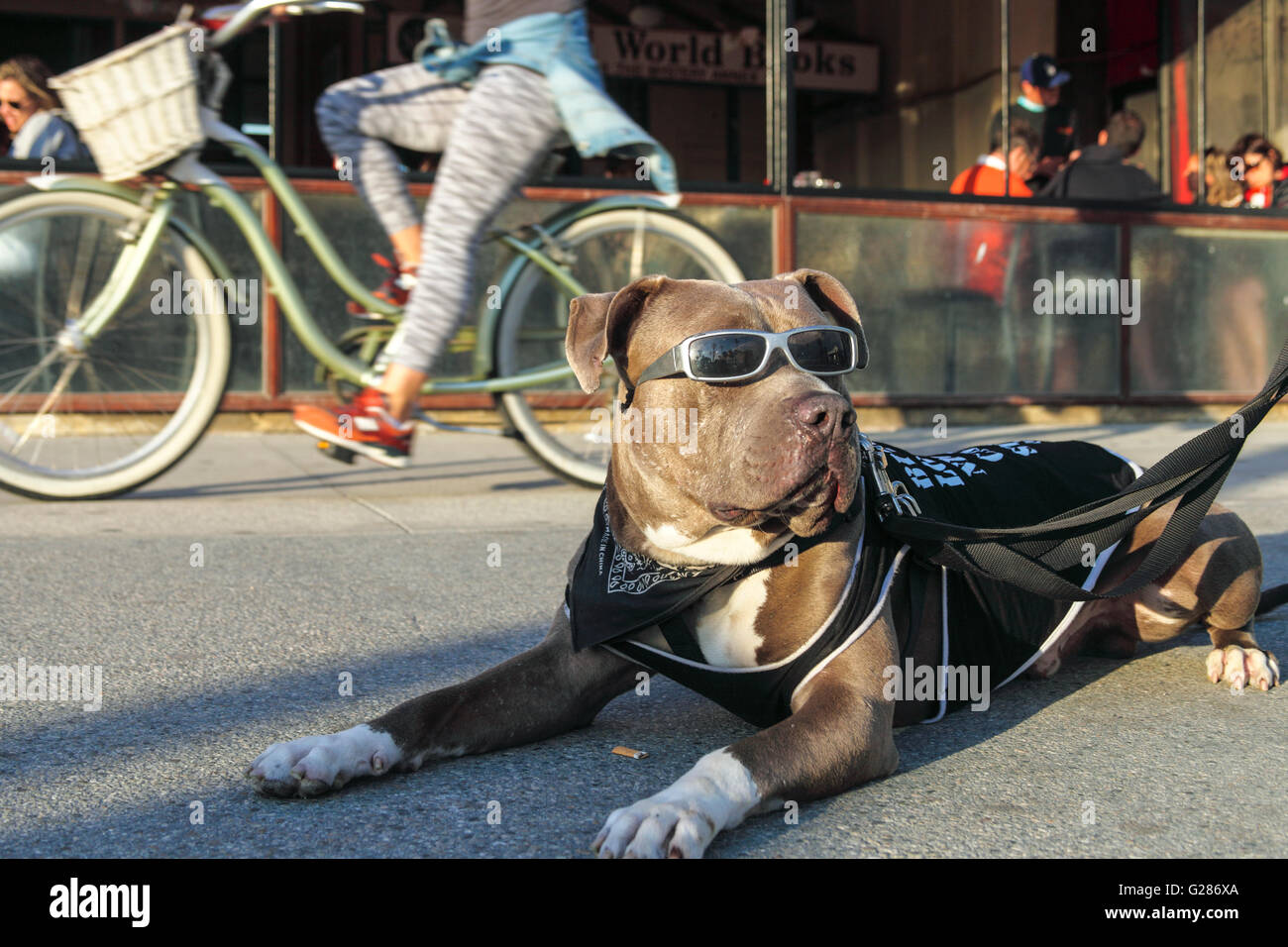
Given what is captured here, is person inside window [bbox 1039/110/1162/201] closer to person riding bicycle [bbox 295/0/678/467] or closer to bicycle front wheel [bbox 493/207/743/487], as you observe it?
bicycle front wheel [bbox 493/207/743/487]

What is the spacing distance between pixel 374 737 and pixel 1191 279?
28.9ft

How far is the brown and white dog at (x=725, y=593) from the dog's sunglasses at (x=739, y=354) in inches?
1.3

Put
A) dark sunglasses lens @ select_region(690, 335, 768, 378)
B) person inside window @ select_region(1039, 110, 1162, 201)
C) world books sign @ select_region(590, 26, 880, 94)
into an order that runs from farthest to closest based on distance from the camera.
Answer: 1. world books sign @ select_region(590, 26, 880, 94)
2. person inside window @ select_region(1039, 110, 1162, 201)
3. dark sunglasses lens @ select_region(690, 335, 768, 378)

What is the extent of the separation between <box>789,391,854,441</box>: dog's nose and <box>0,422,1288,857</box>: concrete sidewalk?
0.63 metres

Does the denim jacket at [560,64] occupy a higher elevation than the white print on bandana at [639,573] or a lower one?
higher

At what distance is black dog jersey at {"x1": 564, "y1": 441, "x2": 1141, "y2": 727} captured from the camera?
241 centimetres

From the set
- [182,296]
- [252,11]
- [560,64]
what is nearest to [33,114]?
[182,296]

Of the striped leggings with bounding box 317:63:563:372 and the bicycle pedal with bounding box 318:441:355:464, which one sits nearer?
the striped leggings with bounding box 317:63:563:372

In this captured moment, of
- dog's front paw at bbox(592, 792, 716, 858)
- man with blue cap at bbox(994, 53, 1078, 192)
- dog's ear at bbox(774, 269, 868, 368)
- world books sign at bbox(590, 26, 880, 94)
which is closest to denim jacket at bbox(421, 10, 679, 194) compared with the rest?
dog's ear at bbox(774, 269, 868, 368)

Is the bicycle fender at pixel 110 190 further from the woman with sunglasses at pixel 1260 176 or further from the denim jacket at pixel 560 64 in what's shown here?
the woman with sunglasses at pixel 1260 176

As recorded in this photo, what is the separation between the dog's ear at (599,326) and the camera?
2.68 meters

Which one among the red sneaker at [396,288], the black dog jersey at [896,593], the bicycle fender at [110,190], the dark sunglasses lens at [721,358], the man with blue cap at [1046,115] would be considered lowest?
the black dog jersey at [896,593]

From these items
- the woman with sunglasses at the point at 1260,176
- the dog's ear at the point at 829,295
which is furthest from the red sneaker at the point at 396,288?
the woman with sunglasses at the point at 1260,176
